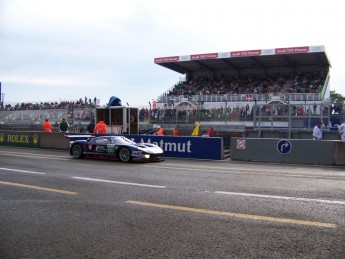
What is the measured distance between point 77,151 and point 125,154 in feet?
9.25

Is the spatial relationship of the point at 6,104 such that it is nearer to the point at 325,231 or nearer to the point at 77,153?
the point at 77,153

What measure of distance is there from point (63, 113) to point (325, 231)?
87.6 feet

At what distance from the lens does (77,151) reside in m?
16.2

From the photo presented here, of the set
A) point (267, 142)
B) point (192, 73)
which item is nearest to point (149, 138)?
point (267, 142)

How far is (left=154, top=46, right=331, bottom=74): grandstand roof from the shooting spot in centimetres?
4028

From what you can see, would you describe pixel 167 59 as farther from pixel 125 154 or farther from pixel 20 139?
pixel 125 154

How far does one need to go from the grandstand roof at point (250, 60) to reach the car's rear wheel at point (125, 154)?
30442mm

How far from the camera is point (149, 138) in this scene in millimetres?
18828

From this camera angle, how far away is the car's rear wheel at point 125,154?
47.5 ft

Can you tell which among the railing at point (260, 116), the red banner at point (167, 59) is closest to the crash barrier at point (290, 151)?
the railing at point (260, 116)

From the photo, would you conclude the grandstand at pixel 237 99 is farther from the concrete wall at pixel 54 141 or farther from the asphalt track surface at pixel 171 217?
the asphalt track surface at pixel 171 217

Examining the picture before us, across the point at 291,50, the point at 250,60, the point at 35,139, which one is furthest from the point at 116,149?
the point at 250,60

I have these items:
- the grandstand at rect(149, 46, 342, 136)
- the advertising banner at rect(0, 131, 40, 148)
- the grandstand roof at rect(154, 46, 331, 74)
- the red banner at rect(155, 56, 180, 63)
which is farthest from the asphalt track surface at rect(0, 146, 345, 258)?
the red banner at rect(155, 56, 180, 63)

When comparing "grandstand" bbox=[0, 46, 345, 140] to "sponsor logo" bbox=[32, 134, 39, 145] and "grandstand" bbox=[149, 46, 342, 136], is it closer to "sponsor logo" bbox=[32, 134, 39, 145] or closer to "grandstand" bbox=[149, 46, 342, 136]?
"grandstand" bbox=[149, 46, 342, 136]
